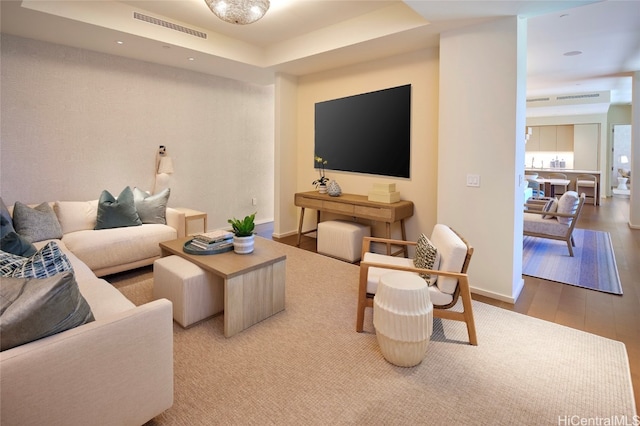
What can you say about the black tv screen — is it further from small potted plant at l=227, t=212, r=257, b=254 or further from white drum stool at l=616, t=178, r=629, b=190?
white drum stool at l=616, t=178, r=629, b=190

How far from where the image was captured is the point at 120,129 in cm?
459

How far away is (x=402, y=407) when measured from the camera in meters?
1.88

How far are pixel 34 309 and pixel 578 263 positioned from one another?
17.1ft

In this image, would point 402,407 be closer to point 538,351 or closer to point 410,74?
point 538,351

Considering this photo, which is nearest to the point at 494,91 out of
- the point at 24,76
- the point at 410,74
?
the point at 410,74

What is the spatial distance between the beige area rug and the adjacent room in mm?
16

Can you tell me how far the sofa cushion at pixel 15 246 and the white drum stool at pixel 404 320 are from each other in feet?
8.13

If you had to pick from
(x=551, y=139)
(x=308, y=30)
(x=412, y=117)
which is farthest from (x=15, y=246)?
(x=551, y=139)

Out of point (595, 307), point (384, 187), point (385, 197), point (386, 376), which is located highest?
point (384, 187)

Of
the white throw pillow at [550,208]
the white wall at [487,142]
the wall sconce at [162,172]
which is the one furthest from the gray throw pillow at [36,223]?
the white throw pillow at [550,208]

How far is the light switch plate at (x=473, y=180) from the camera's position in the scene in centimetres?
340

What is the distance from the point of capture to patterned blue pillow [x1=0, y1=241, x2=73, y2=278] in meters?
1.66

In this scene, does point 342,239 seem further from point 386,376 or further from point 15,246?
point 15,246

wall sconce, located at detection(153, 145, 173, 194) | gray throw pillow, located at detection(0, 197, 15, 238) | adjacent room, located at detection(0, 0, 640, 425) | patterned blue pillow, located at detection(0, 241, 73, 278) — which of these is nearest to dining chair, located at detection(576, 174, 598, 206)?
adjacent room, located at detection(0, 0, 640, 425)
